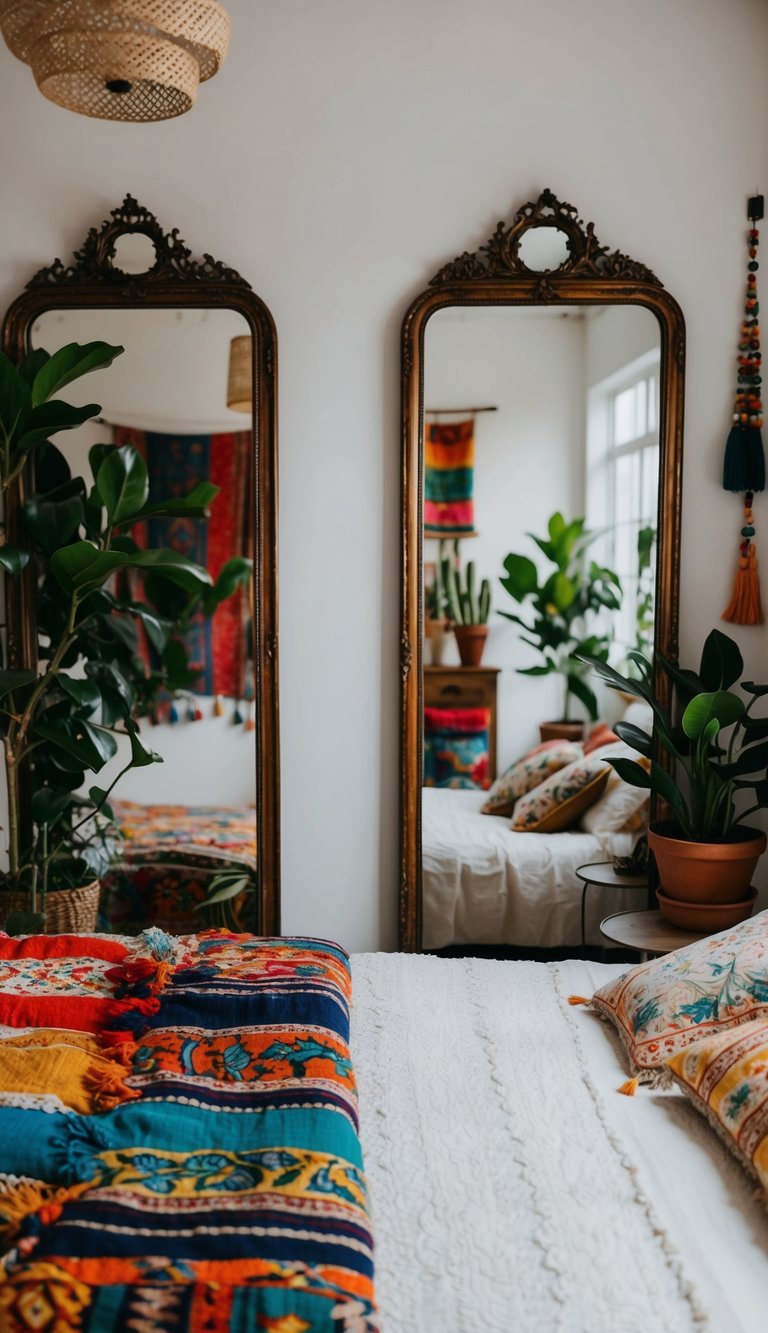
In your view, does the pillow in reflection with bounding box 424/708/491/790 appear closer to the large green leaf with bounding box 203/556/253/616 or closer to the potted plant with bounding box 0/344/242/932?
the large green leaf with bounding box 203/556/253/616

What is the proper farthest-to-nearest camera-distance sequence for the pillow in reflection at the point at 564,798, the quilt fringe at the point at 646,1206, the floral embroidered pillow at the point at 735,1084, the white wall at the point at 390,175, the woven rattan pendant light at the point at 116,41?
the pillow in reflection at the point at 564,798 → the white wall at the point at 390,175 → the woven rattan pendant light at the point at 116,41 → the floral embroidered pillow at the point at 735,1084 → the quilt fringe at the point at 646,1206

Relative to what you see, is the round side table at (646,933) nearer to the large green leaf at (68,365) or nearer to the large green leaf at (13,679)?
the large green leaf at (13,679)

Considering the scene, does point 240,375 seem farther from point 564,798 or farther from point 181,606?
point 564,798

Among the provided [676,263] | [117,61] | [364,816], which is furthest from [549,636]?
[117,61]

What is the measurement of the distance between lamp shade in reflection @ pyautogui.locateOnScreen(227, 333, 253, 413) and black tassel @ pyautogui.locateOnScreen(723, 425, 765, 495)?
4.20ft

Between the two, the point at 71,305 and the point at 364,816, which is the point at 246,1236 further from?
the point at 71,305

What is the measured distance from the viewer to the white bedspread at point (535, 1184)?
1.31 meters

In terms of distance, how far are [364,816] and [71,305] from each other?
1576 millimetres

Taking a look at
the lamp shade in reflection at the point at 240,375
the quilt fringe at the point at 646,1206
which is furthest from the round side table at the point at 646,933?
the lamp shade in reflection at the point at 240,375

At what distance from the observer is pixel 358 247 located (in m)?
3.03

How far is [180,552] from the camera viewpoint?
123 inches

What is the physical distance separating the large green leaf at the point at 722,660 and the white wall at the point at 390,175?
0.79 ft

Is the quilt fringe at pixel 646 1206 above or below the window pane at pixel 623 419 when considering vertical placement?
below

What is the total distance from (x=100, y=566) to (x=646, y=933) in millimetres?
1601
